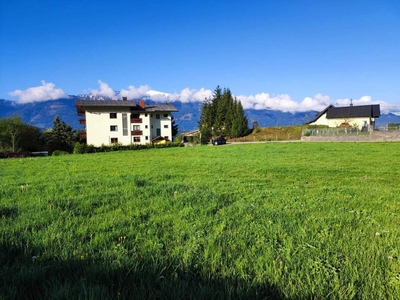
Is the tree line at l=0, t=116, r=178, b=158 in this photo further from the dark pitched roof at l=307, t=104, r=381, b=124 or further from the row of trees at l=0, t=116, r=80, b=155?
the dark pitched roof at l=307, t=104, r=381, b=124

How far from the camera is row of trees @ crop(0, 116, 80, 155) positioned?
149ft

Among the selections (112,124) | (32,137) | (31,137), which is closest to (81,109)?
(112,124)

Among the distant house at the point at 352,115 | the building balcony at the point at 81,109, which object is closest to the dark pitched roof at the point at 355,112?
the distant house at the point at 352,115

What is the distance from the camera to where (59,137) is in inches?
2119

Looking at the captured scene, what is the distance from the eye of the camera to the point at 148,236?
3334 millimetres

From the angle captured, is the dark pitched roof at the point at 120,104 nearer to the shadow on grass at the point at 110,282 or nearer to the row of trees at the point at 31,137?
the row of trees at the point at 31,137

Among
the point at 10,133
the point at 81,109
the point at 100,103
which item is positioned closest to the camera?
the point at 10,133

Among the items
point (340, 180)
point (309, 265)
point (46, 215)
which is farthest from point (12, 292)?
point (340, 180)

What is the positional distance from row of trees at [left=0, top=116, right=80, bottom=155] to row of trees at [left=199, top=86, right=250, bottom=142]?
2984 centimetres

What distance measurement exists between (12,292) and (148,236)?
154 cm

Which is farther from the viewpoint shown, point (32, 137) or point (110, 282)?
point (32, 137)

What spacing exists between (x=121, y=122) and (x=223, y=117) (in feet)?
93.0

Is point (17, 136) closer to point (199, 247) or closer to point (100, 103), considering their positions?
point (100, 103)

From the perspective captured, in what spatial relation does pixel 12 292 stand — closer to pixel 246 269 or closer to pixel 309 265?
pixel 246 269
